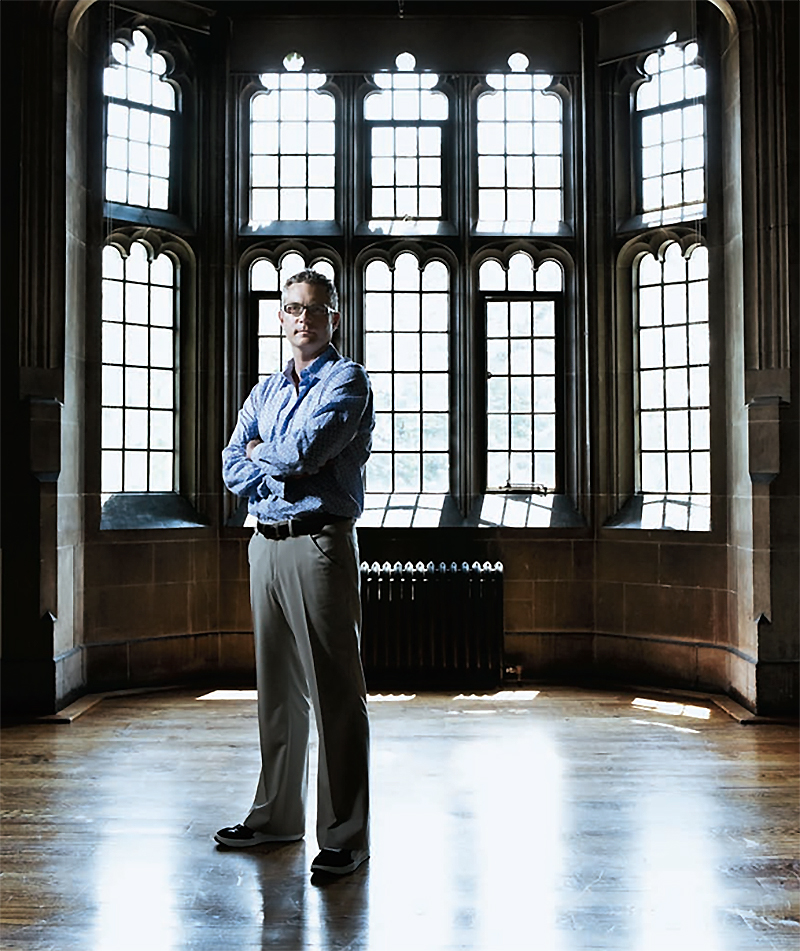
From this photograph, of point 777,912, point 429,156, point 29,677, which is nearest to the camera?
point 777,912

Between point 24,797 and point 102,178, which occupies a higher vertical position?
point 102,178

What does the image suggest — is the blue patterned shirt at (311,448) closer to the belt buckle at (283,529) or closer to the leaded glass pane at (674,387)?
the belt buckle at (283,529)

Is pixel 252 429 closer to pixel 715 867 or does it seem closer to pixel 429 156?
pixel 715 867

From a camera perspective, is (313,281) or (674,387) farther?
(674,387)

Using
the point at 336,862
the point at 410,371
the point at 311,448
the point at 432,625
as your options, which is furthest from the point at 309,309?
the point at 410,371

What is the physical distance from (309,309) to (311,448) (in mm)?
475

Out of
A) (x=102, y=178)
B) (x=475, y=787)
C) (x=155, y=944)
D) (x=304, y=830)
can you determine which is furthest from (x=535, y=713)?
(x=102, y=178)

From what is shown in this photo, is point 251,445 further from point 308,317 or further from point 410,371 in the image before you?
point 410,371

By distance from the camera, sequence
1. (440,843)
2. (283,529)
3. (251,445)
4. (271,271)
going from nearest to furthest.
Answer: (283,529)
(251,445)
(440,843)
(271,271)

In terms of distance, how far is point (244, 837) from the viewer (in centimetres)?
359

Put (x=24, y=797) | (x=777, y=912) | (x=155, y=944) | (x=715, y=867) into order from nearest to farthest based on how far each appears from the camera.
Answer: (x=155, y=944), (x=777, y=912), (x=715, y=867), (x=24, y=797)

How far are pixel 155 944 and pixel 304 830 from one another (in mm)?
946

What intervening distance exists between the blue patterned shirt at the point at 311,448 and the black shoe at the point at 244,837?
1070mm

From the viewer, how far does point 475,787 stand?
434cm
